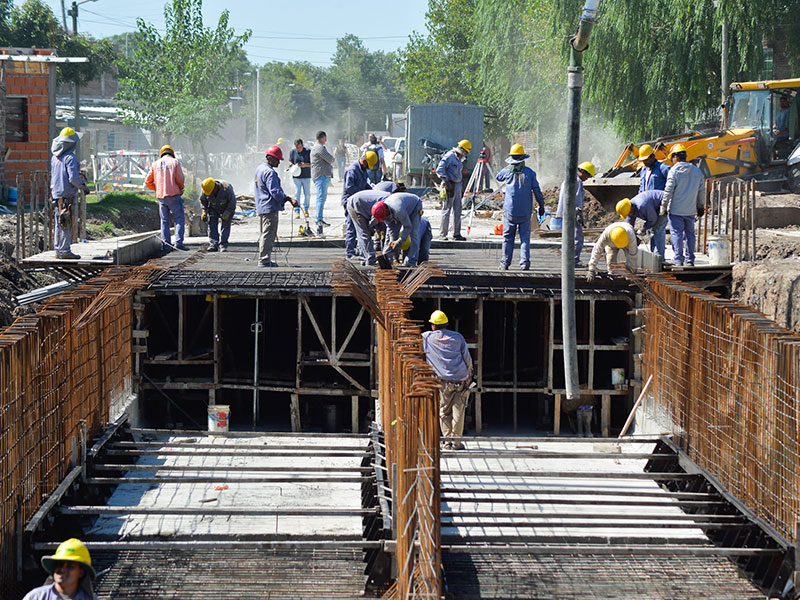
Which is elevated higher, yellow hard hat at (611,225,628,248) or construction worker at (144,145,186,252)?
construction worker at (144,145,186,252)

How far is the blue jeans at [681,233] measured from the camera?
14.1m

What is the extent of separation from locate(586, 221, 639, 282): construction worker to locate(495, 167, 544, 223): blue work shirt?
1.06 metres

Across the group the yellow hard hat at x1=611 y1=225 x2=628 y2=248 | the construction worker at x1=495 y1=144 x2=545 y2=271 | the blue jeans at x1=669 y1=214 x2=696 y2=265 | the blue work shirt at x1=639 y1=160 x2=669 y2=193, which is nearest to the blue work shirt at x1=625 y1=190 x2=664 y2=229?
the blue jeans at x1=669 y1=214 x2=696 y2=265

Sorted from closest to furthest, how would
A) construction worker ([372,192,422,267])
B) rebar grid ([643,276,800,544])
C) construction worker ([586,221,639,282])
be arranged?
rebar grid ([643,276,800,544])
construction worker ([372,192,422,267])
construction worker ([586,221,639,282])

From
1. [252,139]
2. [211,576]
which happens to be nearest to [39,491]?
[211,576]

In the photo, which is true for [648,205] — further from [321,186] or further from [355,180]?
[321,186]

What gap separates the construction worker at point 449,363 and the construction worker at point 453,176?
5.58 metres

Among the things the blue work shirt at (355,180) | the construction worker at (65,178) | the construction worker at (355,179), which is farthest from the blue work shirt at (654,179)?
the construction worker at (65,178)

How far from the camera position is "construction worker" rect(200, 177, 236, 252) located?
15043 millimetres

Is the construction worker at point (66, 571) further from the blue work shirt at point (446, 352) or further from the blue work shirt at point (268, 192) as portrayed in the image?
the blue work shirt at point (268, 192)

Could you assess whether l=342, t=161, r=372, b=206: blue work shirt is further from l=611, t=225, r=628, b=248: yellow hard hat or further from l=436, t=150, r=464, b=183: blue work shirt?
l=611, t=225, r=628, b=248: yellow hard hat

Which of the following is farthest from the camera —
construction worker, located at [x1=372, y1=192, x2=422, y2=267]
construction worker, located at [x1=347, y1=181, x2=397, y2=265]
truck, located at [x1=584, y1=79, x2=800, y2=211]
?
truck, located at [x1=584, y1=79, x2=800, y2=211]

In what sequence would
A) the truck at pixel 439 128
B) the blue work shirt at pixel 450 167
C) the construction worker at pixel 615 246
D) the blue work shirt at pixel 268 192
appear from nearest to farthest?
the construction worker at pixel 615 246
the blue work shirt at pixel 268 192
the blue work shirt at pixel 450 167
the truck at pixel 439 128

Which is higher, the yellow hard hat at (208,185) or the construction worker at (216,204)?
the yellow hard hat at (208,185)
